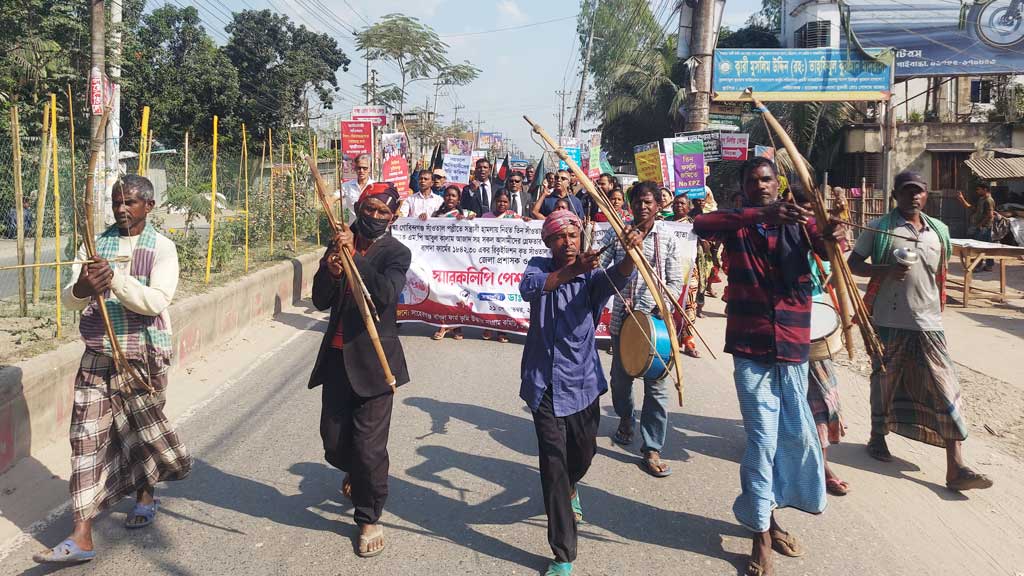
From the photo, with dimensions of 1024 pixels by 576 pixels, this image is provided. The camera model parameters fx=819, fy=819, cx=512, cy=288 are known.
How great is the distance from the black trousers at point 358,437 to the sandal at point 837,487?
2.48 meters

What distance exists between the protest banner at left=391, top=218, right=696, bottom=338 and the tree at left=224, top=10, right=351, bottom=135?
2747 cm

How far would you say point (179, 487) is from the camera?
4.51 m

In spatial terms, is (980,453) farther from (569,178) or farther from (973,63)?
(973,63)

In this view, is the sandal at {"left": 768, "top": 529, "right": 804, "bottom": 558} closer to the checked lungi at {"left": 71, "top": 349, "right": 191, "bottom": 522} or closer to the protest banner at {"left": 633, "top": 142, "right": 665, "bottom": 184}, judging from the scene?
the checked lungi at {"left": 71, "top": 349, "right": 191, "bottom": 522}

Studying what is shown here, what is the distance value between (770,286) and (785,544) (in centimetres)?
120

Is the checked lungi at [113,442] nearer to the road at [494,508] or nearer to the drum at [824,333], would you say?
the road at [494,508]

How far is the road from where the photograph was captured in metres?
3.71

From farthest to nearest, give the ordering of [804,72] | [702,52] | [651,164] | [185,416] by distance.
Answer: [804,72] < [702,52] < [651,164] < [185,416]

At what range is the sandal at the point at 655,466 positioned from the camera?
15.8 feet

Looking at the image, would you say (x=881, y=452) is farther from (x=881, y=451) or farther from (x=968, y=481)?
(x=968, y=481)

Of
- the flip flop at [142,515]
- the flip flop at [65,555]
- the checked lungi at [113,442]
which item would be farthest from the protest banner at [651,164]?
the flip flop at [65,555]

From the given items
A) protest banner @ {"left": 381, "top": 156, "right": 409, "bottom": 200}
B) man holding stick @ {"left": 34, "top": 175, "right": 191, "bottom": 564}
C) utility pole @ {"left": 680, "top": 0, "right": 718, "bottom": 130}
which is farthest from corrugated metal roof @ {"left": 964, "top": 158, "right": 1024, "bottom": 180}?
man holding stick @ {"left": 34, "top": 175, "right": 191, "bottom": 564}

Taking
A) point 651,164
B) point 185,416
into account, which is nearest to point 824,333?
point 185,416

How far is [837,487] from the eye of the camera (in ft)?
15.0
